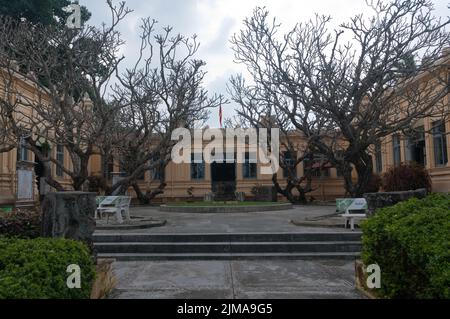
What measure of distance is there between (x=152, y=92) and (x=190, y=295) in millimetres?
11173

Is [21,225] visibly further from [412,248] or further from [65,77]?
[65,77]

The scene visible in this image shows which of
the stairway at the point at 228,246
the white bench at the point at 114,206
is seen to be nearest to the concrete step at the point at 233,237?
the stairway at the point at 228,246

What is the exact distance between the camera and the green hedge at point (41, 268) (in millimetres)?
3070

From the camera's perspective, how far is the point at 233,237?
8.57 metres

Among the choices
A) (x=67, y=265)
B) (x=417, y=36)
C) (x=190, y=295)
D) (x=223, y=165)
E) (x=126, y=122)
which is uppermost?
(x=417, y=36)

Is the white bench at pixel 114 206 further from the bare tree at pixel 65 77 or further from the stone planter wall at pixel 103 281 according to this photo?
the stone planter wall at pixel 103 281

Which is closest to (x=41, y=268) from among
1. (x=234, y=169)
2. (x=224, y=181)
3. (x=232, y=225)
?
(x=232, y=225)

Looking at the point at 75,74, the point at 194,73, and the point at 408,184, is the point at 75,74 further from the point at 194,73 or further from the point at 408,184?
the point at 408,184

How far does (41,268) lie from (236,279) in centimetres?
335

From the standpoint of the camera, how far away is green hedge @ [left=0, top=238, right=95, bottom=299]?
307 cm

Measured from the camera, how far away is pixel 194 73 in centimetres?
1697

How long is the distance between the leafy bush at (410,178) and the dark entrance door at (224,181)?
Result: 25.4 ft

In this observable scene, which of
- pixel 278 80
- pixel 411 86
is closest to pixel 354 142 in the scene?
pixel 278 80

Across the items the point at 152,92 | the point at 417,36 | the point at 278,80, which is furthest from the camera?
the point at 152,92
